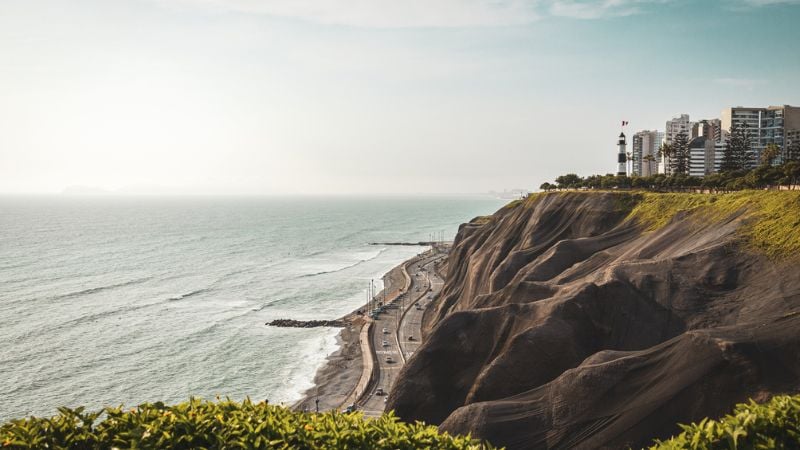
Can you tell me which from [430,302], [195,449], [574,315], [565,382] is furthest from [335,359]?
[195,449]

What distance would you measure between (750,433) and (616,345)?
941 inches

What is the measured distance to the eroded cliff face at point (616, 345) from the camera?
29.6m

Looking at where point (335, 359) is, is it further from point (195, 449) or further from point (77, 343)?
point (195, 449)

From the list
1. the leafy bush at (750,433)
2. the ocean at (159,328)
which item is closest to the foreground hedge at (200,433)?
the leafy bush at (750,433)

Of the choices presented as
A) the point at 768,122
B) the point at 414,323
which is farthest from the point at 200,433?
the point at 768,122

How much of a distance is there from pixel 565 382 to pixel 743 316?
1432cm

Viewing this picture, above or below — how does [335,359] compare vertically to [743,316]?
below

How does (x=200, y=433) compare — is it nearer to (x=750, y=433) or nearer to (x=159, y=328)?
(x=750, y=433)

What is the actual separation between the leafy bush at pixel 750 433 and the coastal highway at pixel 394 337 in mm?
36189

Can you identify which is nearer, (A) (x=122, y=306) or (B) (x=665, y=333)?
(B) (x=665, y=333)

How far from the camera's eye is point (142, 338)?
89312 mm

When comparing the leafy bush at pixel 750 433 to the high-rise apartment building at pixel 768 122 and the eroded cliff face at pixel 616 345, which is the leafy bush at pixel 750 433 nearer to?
the eroded cliff face at pixel 616 345

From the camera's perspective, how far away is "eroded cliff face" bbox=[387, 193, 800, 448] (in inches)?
1164

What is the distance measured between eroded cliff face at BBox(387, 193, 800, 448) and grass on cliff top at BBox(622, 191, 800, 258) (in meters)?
1.05
